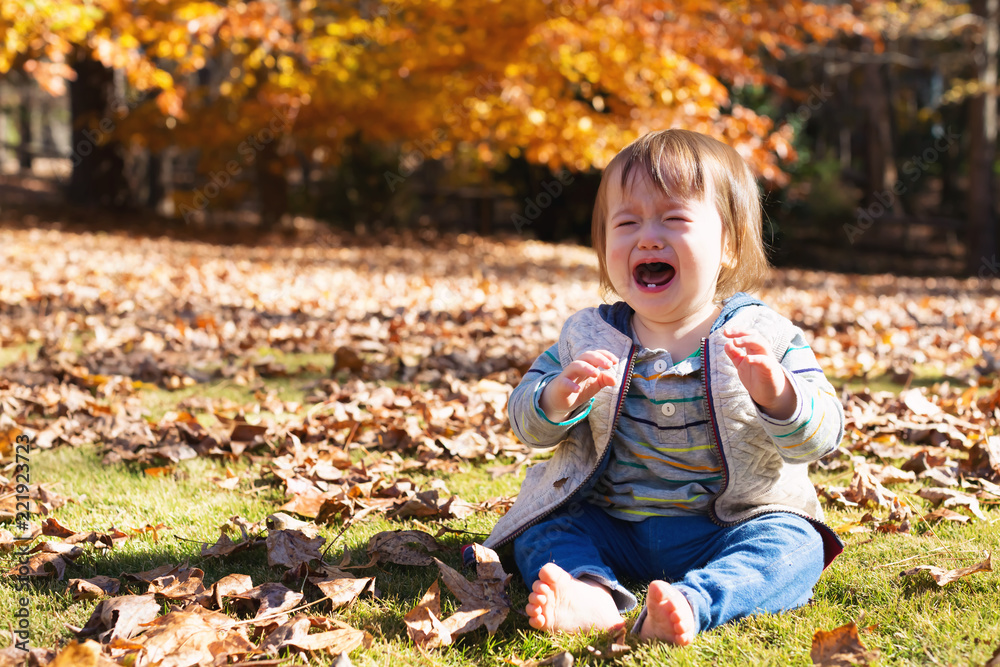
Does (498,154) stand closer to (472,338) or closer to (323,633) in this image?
(472,338)

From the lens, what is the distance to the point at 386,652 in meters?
1.83

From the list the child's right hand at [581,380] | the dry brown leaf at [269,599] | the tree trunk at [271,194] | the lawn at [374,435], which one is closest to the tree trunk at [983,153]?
the lawn at [374,435]

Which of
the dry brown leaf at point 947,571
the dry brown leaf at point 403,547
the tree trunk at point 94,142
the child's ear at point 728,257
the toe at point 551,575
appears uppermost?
the tree trunk at point 94,142

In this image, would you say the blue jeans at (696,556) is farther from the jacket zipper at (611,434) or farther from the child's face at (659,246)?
the child's face at (659,246)

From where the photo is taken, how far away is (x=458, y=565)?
92.0 inches

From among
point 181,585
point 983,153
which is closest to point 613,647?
point 181,585

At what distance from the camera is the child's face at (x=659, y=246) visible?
214 cm

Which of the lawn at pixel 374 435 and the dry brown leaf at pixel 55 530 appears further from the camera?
the dry brown leaf at pixel 55 530

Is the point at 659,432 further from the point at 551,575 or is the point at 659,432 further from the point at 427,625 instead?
the point at 427,625

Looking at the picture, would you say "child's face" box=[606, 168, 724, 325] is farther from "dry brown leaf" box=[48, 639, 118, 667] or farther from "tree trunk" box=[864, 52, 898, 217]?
"tree trunk" box=[864, 52, 898, 217]

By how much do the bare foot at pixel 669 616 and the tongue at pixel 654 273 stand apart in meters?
0.77

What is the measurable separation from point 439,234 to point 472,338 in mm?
10473

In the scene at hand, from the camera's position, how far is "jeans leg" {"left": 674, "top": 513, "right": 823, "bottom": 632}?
189cm

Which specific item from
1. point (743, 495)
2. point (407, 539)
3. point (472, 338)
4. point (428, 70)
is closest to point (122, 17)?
point (428, 70)
